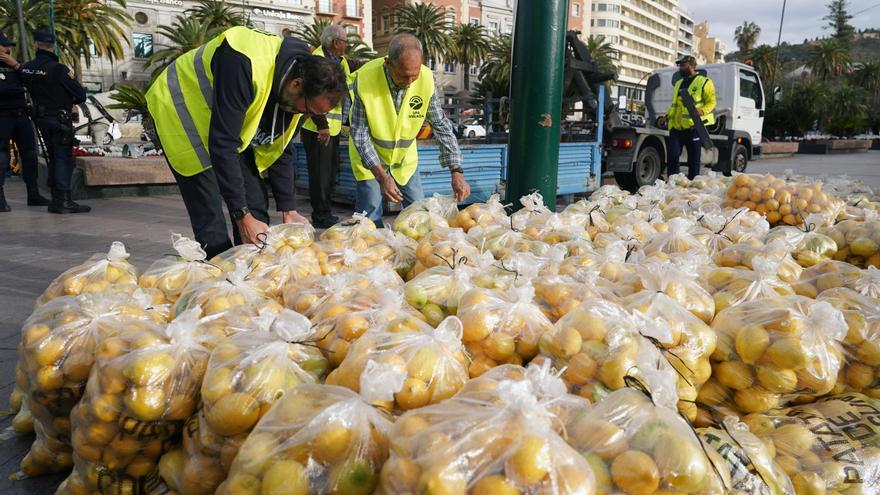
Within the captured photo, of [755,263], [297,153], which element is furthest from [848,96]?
[755,263]

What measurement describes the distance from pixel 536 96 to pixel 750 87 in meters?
11.1

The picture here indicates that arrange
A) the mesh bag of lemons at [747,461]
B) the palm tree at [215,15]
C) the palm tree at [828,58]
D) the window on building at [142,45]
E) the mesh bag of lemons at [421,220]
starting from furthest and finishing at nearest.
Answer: the palm tree at [828,58] → the window on building at [142,45] → the palm tree at [215,15] → the mesh bag of lemons at [421,220] → the mesh bag of lemons at [747,461]

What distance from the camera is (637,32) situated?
4087 inches

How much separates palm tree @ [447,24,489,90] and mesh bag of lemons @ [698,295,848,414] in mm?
51785

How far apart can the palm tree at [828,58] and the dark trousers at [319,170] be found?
73617mm

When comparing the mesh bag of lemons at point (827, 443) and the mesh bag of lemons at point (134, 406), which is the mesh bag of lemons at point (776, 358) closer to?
the mesh bag of lemons at point (827, 443)

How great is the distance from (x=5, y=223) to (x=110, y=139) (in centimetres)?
1390

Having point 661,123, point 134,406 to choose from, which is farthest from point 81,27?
point 134,406

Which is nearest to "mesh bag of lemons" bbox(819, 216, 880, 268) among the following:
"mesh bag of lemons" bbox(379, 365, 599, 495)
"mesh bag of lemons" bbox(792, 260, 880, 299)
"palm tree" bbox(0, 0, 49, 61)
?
"mesh bag of lemons" bbox(792, 260, 880, 299)

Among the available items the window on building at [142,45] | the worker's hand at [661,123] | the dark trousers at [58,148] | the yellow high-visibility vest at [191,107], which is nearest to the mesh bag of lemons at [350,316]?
the yellow high-visibility vest at [191,107]

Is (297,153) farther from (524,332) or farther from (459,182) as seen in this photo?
(524,332)

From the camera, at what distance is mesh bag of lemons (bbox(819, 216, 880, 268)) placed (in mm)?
2906

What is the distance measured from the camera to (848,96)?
4562 centimetres

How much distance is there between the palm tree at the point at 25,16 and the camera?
94.3 ft
